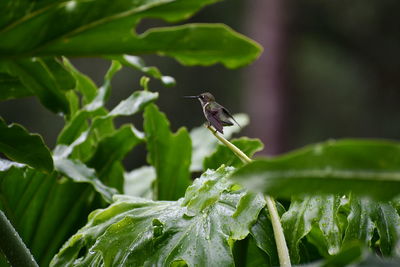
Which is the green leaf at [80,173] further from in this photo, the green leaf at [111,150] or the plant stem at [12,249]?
the plant stem at [12,249]

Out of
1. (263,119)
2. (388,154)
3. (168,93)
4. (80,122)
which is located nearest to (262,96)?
(263,119)

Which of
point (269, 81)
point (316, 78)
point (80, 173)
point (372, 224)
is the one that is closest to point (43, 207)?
point (80, 173)

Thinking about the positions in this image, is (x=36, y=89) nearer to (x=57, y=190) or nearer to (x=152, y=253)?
(x=152, y=253)

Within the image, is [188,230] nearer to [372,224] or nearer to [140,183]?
[372,224]

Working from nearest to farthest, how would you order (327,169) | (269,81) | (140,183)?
(327,169) < (140,183) < (269,81)

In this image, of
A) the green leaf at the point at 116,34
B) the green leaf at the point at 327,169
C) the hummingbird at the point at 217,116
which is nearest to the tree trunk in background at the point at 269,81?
the hummingbird at the point at 217,116

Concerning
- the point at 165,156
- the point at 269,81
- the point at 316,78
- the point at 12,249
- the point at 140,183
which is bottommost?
the point at 316,78
